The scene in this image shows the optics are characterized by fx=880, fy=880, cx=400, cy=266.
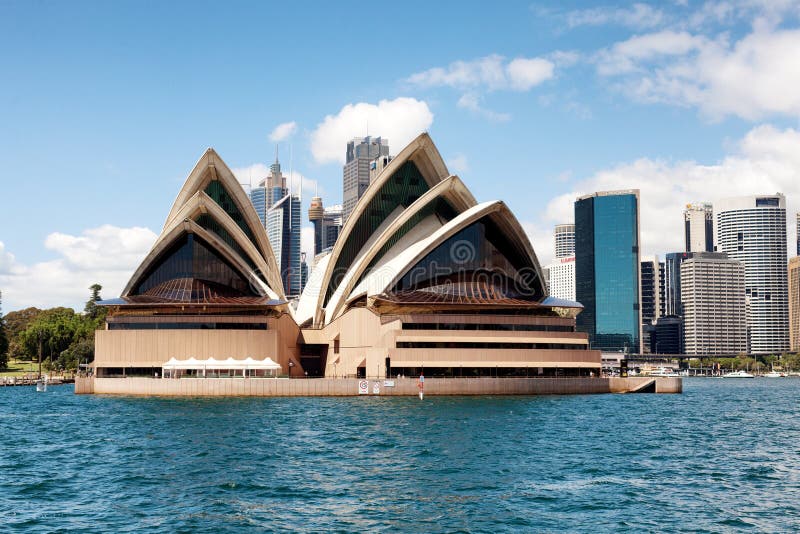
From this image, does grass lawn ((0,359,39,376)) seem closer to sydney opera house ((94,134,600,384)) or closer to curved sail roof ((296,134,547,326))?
sydney opera house ((94,134,600,384))

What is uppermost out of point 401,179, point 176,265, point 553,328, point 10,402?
point 401,179

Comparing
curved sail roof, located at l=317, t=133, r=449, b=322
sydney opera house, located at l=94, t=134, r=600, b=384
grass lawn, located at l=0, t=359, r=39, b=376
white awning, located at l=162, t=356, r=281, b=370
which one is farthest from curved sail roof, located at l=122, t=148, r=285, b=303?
grass lawn, located at l=0, t=359, r=39, b=376

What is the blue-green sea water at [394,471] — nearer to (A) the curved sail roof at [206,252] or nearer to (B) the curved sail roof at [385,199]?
(A) the curved sail roof at [206,252]

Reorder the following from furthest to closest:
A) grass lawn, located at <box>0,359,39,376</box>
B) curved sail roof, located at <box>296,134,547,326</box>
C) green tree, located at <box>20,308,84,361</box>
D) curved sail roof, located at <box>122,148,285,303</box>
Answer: green tree, located at <box>20,308,84,361</box> → grass lawn, located at <box>0,359,39,376</box> → curved sail roof, located at <box>122,148,285,303</box> → curved sail roof, located at <box>296,134,547,326</box>

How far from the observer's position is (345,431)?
4947 centimetres

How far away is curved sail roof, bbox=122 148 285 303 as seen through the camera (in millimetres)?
91250

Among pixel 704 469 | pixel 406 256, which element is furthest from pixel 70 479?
pixel 406 256

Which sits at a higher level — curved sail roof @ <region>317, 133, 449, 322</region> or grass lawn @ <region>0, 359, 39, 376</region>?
curved sail roof @ <region>317, 133, 449, 322</region>

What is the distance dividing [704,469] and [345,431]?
20.0 meters

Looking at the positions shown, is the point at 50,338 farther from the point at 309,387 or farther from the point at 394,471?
the point at 394,471

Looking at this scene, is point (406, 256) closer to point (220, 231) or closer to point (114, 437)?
point (220, 231)

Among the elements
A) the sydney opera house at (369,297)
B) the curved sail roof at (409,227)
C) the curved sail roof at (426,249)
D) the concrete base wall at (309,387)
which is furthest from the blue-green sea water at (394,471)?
the curved sail roof at (409,227)

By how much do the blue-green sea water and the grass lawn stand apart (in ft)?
280

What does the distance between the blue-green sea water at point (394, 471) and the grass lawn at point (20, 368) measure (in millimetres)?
85320
